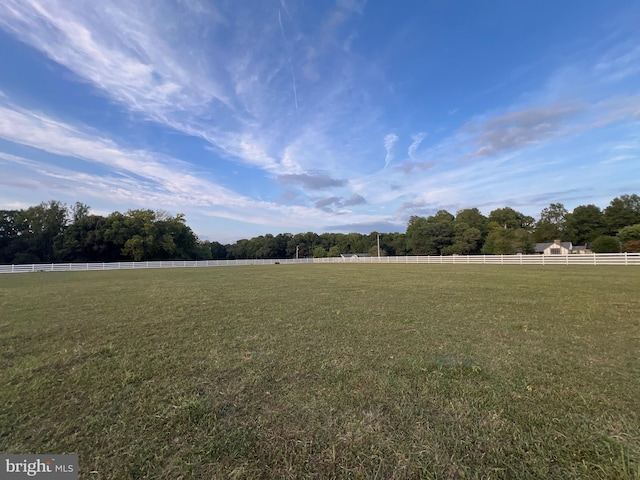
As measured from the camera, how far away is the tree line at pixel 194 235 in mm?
40438

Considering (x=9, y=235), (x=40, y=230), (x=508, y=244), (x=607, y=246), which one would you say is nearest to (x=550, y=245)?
(x=508, y=244)

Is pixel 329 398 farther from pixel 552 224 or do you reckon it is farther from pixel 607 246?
pixel 552 224

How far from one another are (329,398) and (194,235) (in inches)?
2399

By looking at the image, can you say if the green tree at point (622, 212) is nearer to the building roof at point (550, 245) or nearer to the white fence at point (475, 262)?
the building roof at point (550, 245)

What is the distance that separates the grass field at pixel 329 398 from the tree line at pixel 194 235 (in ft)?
142

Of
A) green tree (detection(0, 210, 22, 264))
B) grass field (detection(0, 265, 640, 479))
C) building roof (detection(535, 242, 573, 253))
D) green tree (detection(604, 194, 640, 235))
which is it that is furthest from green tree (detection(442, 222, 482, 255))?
green tree (detection(0, 210, 22, 264))

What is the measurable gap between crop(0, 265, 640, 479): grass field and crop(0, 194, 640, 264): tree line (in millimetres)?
43403

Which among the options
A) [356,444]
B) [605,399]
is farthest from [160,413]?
[605,399]

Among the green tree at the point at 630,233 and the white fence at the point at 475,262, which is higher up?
the green tree at the point at 630,233

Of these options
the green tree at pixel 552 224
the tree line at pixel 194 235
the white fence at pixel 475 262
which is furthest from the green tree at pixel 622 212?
the white fence at pixel 475 262

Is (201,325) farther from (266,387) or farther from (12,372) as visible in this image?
(266,387)

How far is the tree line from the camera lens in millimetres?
40438

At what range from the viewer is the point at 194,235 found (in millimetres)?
58406

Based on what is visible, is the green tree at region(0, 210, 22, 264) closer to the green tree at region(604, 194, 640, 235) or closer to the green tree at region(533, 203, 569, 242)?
the green tree at region(533, 203, 569, 242)
